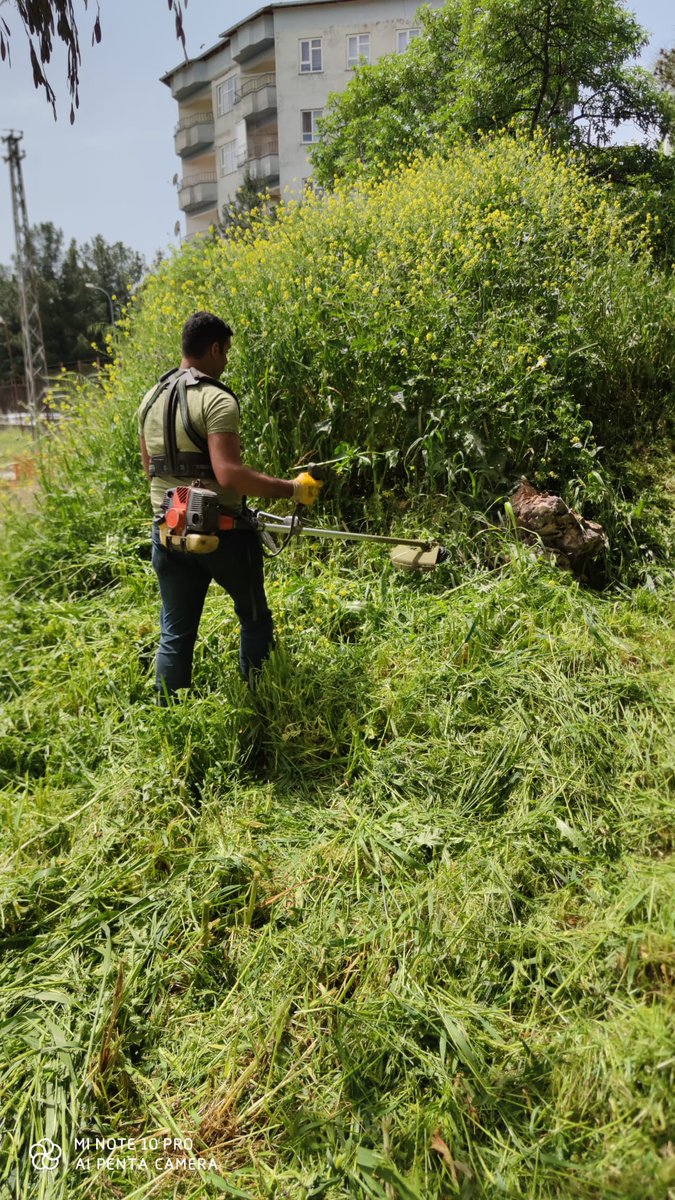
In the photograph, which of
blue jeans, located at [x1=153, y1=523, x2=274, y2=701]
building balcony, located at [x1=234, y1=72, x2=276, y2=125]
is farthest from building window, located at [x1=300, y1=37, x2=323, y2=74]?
blue jeans, located at [x1=153, y1=523, x2=274, y2=701]

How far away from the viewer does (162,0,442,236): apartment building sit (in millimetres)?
6793

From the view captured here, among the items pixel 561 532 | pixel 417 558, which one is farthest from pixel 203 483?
pixel 561 532

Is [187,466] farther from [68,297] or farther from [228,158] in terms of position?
[68,297]

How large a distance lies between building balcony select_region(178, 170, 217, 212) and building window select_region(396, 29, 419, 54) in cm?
216

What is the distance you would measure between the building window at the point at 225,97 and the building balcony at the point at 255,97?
53mm

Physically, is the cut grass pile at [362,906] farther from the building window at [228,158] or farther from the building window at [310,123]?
the building window at [310,123]

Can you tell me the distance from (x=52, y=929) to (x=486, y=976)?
1.32 m

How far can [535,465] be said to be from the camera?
430cm

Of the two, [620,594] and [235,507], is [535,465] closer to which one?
[620,594]

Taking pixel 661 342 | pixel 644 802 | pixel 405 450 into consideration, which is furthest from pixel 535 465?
pixel 644 802

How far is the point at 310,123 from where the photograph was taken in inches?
335

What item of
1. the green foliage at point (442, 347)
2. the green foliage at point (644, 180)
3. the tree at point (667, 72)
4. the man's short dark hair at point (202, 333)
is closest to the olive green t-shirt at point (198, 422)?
the man's short dark hair at point (202, 333)

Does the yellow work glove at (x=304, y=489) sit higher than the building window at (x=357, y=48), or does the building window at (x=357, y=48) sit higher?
the building window at (x=357, y=48)

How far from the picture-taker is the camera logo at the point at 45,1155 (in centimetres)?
187
